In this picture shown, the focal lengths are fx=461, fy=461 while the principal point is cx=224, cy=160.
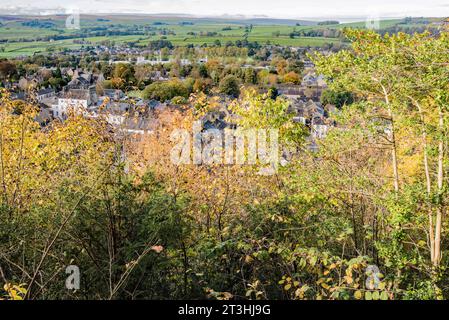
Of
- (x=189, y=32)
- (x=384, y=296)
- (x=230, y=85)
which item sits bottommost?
(x=230, y=85)

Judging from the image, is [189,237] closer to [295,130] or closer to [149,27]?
[295,130]

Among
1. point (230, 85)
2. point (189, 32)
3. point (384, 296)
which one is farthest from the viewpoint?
point (189, 32)

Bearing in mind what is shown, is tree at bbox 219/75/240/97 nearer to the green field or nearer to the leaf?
the green field

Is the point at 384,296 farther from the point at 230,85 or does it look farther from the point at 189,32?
the point at 189,32

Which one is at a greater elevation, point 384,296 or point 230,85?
point 384,296

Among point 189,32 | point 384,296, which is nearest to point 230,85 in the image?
point 384,296

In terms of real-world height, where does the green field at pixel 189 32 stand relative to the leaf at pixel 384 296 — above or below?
above

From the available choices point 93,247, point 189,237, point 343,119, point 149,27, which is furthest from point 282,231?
point 149,27

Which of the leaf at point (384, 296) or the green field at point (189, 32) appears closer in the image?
the leaf at point (384, 296)

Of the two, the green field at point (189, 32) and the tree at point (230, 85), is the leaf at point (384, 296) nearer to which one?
the tree at point (230, 85)

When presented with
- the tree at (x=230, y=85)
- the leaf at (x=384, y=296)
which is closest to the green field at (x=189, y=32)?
the tree at (x=230, y=85)

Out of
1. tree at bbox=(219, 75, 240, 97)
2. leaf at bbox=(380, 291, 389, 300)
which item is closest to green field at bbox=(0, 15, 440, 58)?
tree at bbox=(219, 75, 240, 97)

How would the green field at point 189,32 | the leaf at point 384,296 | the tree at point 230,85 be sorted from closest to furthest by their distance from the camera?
the leaf at point 384,296, the tree at point 230,85, the green field at point 189,32
